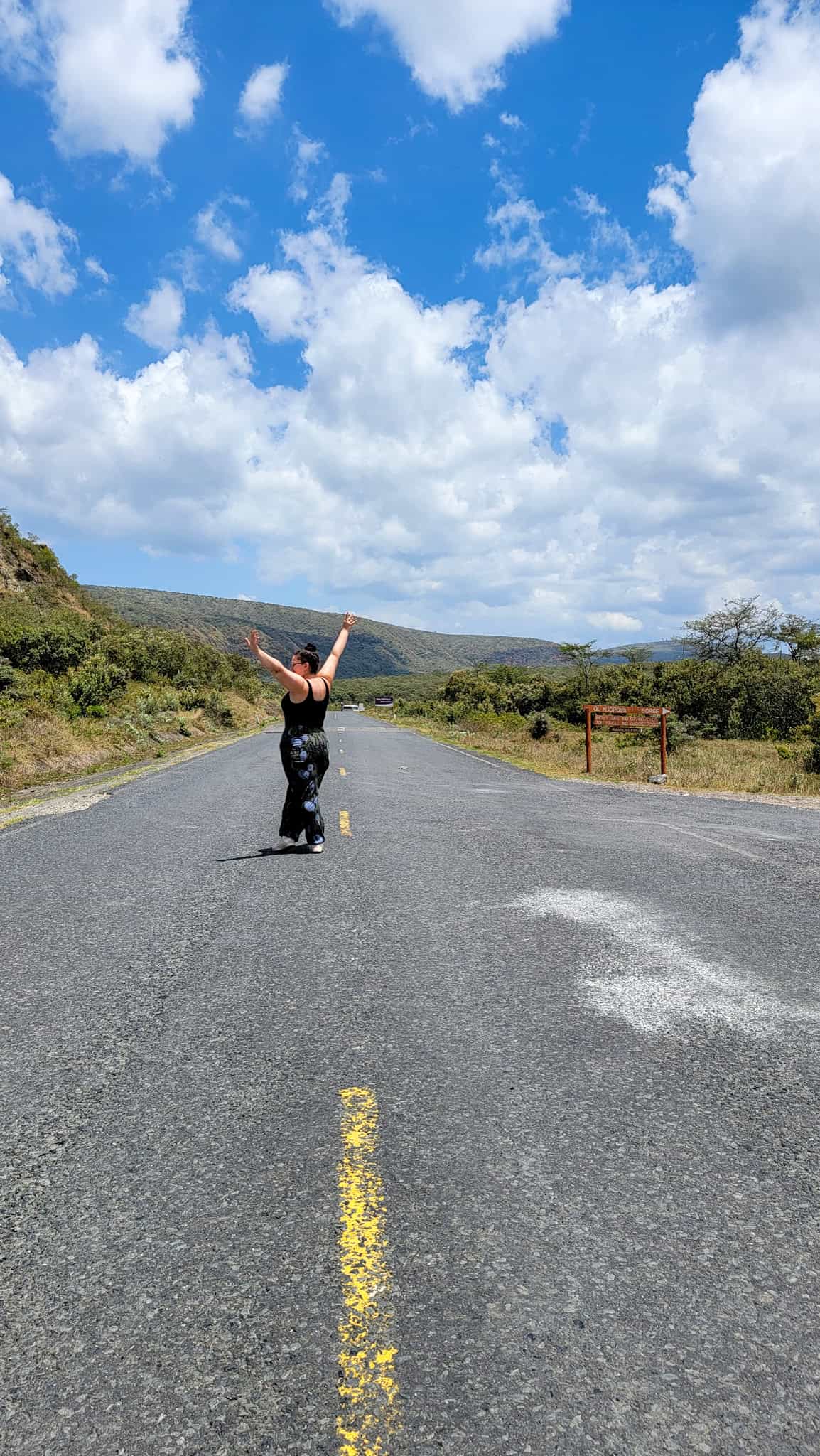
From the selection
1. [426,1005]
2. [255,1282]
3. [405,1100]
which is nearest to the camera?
[255,1282]

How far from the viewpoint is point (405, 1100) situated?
328 centimetres

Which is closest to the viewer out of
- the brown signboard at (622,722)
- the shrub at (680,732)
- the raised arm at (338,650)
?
the raised arm at (338,650)

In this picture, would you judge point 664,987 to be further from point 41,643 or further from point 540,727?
point 41,643

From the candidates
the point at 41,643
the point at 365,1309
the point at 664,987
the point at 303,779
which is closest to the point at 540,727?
the point at 41,643

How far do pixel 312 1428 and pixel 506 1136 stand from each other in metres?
1.35

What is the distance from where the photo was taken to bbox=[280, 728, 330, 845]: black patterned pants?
26.6 ft

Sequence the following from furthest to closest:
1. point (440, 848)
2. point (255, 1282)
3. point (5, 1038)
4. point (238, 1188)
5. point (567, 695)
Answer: point (567, 695), point (440, 848), point (5, 1038), point (238, 1188), point (255, 1282)

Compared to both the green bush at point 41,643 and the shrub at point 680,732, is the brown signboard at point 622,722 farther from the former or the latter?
the green bush at point 41,643

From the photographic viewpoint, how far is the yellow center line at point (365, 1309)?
5.91ft

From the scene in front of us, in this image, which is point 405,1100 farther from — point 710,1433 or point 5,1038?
point 5,1038

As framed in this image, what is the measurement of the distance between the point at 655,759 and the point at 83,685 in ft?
67.0

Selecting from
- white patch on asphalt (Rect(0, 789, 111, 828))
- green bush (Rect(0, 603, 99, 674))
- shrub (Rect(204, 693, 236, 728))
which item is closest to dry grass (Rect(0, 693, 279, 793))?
white patch on asphalt (Rect(0, 789, 111, 828))

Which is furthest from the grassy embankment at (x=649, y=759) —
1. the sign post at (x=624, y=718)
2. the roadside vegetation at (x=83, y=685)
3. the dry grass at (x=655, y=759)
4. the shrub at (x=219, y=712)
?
the roadside vegetation at (x=83, y=685)

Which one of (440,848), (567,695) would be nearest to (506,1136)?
(440,848)
